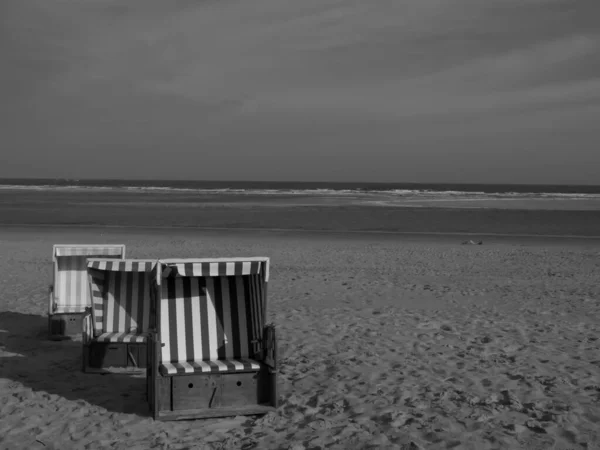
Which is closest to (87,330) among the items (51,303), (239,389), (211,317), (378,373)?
(211,317)

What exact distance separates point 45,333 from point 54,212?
32.8m

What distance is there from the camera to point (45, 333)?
359 inches

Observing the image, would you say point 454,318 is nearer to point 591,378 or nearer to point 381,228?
point 591,378

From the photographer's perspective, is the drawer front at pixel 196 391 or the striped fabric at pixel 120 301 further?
the striped fabric at pixel 120 301

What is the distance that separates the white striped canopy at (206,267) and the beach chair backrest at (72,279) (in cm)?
383

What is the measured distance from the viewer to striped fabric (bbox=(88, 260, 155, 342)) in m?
7.68

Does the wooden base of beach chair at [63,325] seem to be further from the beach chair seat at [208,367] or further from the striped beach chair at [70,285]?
the beach chair seat at [208,367]

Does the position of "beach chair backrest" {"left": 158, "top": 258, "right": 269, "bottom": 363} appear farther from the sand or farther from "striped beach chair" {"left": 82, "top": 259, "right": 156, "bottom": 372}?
"striped beach chair" {"left": 82, "top": 259, "right": 156, "bottom": 372}

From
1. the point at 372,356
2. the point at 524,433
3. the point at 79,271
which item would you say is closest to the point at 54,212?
the point at 79,271

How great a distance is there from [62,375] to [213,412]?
225cm

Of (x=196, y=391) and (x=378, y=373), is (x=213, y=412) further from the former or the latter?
(x=378, y=373)

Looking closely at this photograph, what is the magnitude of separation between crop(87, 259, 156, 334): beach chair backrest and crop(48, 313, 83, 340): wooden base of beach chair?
1.34m

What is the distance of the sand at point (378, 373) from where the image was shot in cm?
545

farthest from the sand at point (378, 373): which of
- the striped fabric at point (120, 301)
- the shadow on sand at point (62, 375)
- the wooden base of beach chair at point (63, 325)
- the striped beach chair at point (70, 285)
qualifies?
the striped fabric at point (120, 301)
